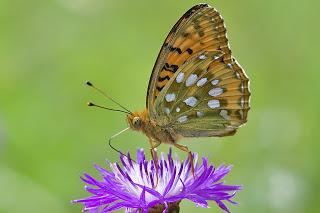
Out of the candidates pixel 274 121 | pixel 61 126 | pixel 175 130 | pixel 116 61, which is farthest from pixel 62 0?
pixel 175 130

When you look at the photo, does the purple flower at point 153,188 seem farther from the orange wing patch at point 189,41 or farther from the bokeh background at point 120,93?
the bokeh background at point 120,93

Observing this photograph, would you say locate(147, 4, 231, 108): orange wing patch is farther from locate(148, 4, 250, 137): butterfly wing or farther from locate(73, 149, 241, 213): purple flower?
locate(73, 149, 241, 213): purple flower

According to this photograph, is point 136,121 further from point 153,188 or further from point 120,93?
point 120,93

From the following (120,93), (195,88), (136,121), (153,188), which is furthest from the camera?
(120,93)

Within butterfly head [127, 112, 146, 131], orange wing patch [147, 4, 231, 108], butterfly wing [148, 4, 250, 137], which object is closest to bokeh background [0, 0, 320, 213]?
butterfly head [127, 112, 146, 131]

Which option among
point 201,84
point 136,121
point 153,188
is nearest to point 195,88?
point 201,84

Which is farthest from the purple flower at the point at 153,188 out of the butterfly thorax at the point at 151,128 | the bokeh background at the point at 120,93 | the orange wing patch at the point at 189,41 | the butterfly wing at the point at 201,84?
the bokeh background at the point at 120,93

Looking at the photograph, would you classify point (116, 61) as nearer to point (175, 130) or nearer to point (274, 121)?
point (274, 121)
